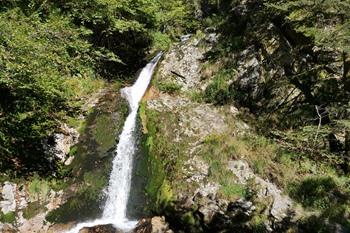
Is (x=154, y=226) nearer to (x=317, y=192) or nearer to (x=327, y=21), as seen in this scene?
(x=317, y=192)

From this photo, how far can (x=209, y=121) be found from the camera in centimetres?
1498

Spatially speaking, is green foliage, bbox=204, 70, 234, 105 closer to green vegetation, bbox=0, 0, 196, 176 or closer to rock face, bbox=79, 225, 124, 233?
green vegetation, bbox=0, 0, 196, 176

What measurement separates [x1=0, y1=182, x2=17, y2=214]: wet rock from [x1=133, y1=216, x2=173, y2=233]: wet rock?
3.85 metres

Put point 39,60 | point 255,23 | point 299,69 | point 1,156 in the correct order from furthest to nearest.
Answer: point 255,23 < point 299,69 < point 1,156 < point 39,60

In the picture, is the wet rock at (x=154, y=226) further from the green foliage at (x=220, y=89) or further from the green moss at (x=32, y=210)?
the green foliage at (x=220, y=89)

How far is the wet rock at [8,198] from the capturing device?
12664 mm

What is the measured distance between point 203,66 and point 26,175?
8.77m

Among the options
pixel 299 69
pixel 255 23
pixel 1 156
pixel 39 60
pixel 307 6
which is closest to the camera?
pixel 307 6

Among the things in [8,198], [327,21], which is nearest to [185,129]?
[327,21]

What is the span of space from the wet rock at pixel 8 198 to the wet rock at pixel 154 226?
12.6 feet

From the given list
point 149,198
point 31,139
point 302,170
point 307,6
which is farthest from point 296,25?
point 31,139

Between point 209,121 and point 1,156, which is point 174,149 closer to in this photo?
point 209,121

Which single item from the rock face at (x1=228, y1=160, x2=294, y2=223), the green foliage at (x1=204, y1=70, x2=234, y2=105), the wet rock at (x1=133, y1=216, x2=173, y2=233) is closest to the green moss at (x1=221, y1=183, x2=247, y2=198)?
the rock face at (x1=228, y1=160, x2=294, y2=223)

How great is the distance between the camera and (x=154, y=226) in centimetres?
1135
